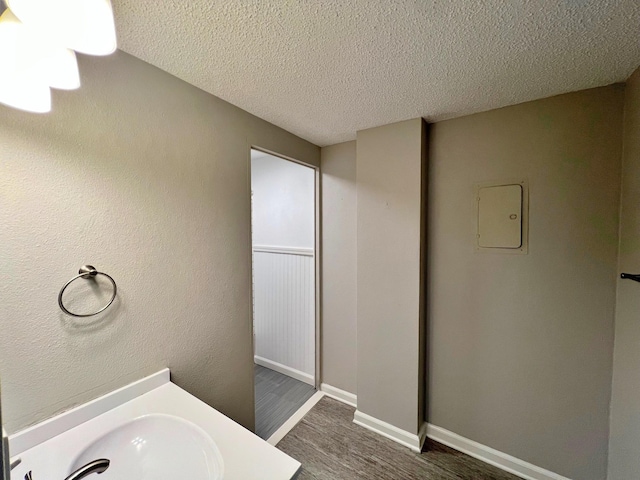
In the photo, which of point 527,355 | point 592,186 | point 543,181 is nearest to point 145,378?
point 527,355

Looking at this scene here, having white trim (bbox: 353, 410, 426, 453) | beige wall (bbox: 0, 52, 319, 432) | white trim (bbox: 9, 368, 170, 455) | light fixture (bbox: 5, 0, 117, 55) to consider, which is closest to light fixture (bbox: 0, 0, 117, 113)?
light fixture (bbox: 5, 0, 117, 55)

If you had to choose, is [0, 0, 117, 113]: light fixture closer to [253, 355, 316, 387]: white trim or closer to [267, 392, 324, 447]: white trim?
[267, 392, 324, 447]: white trim

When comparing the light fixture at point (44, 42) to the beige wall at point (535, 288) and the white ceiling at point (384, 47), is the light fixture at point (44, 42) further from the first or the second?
the beige wall at point (535, 288)

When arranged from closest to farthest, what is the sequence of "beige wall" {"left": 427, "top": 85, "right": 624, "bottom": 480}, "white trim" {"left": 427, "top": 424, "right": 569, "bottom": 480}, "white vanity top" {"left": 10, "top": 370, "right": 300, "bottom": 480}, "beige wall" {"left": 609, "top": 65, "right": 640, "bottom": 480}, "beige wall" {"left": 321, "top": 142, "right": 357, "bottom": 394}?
"white vanity top" {"left": 10, "top": 370, "right": 300, "bottom": 480} → "beige wall" {"left": 609, "top": 65, "right": 640, "bottom": 480} → "beige wall" {"left": 427, "top": 85, "right": 624, "bottom": 480} → "white trim" {"left": 427, "top": 424, "right": 569, "bottom": 480} → "beige wall" {"left": 321, "top": 142, "right": 357, "bottom": 394}

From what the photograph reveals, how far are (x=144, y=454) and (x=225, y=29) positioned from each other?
4.94ft

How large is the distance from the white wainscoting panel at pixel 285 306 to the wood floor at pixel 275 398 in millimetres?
128

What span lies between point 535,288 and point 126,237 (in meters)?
2.10

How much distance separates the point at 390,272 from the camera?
5.85 ft

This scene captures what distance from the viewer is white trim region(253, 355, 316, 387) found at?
2441 millimetres

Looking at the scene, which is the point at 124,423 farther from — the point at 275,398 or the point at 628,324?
the point at 628,324

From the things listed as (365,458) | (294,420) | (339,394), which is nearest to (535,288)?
(365,458)

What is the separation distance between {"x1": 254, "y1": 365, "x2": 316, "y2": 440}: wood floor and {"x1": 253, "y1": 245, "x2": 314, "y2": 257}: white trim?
1.23 metres

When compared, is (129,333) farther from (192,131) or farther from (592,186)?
(592,186)

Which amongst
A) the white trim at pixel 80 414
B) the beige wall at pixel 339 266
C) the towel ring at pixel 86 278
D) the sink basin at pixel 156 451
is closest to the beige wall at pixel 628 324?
the beige wall at pixel 339 266
